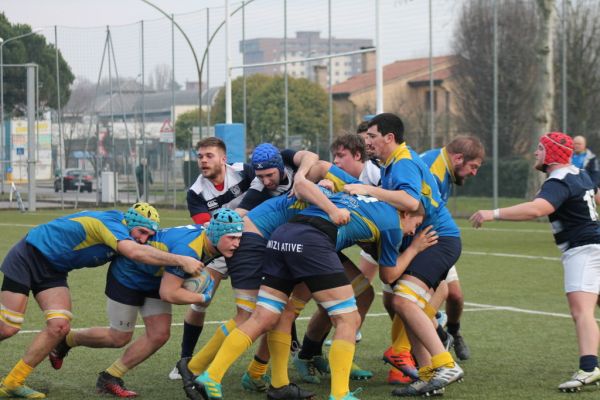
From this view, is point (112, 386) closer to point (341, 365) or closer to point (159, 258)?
point (159, 258)

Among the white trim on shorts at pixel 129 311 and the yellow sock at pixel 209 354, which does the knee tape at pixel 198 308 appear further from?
the yellow sock at pixel 209 354

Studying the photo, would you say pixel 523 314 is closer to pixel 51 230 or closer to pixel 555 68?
pixel 51 230

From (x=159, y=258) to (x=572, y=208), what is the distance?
334 centimetres

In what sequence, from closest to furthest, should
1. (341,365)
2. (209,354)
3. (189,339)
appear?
(341,365) < (209,354) < (189,339)

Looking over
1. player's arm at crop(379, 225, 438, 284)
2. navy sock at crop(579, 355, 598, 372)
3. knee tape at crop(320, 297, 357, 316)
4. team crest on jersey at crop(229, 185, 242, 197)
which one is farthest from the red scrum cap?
team crest on jersey at crop(229, 185, 242, 197)

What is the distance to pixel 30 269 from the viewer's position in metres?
7.80

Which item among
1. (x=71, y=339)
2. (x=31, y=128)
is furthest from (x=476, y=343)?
(x=31, y=128)

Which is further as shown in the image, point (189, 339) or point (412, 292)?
point (189, 339)

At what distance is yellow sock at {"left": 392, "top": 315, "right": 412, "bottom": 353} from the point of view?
8383 millimetres

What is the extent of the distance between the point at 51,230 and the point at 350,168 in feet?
8.09

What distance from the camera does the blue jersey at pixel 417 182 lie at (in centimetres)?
760

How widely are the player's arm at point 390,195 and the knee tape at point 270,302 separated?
957mm

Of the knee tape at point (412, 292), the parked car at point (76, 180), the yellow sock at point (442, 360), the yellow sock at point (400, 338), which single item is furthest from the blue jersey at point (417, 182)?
the parked car at point (76, 180)

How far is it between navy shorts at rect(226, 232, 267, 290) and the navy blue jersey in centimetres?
89
